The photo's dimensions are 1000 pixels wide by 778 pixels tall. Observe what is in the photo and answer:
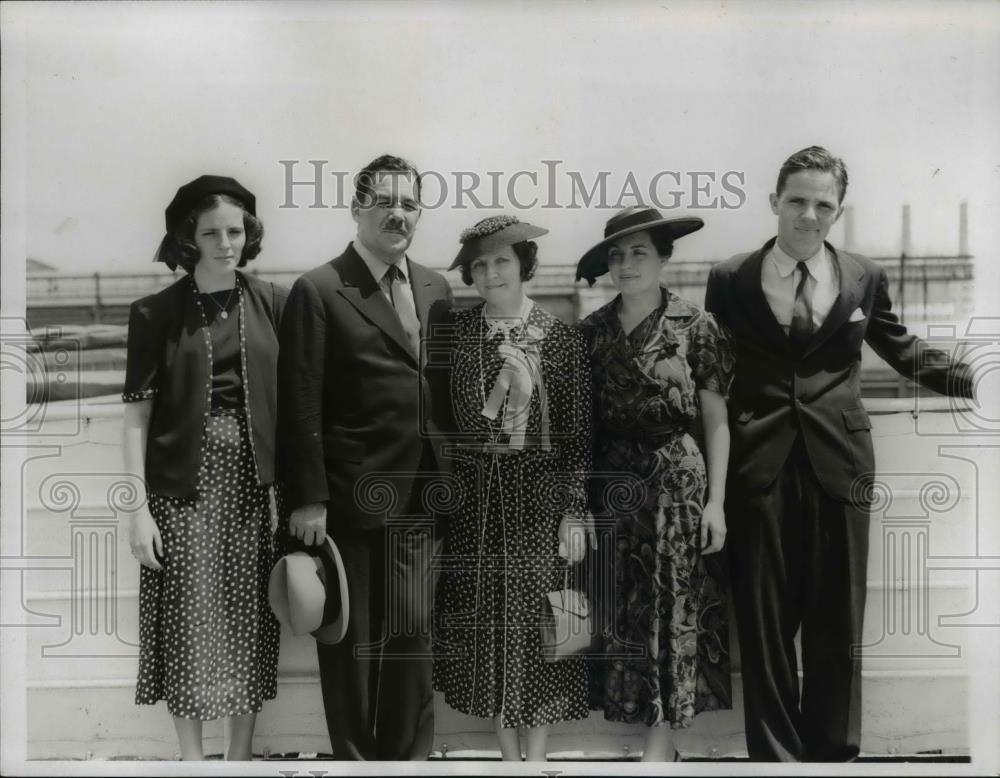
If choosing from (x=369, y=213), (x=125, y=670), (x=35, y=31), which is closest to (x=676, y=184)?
(x=369, y=213)

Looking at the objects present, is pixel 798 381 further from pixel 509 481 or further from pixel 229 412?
pixel 229 412

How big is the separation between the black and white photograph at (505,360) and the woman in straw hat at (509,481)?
1 centimetres

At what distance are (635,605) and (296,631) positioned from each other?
4.26ft

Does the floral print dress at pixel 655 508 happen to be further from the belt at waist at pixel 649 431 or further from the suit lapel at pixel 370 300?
the suit lapel at pixel 370 300

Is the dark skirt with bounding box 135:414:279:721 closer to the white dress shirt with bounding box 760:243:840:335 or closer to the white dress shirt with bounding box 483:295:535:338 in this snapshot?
the white dress shirt with bounding box 483:295:535:338

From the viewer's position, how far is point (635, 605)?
3719mm

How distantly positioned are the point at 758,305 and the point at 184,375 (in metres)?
2.23

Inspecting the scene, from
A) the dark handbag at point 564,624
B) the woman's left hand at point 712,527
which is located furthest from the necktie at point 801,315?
the dark handbag at point 564,624

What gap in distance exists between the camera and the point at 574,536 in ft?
12.0

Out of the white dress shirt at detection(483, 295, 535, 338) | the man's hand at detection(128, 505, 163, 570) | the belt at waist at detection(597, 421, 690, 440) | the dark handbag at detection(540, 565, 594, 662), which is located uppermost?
the white dress shirt at detection(483, 295, 535, 338)

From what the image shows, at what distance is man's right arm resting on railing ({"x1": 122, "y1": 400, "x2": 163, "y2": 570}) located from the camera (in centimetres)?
373

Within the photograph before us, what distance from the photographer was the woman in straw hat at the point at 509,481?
3658mm

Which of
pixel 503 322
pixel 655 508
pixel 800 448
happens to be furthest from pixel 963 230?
pixel 503 322

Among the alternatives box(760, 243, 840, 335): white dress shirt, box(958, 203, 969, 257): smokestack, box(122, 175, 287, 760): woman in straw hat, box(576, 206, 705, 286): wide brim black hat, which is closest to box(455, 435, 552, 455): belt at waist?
box(576, 206, 705, 286): wide brim black hat
